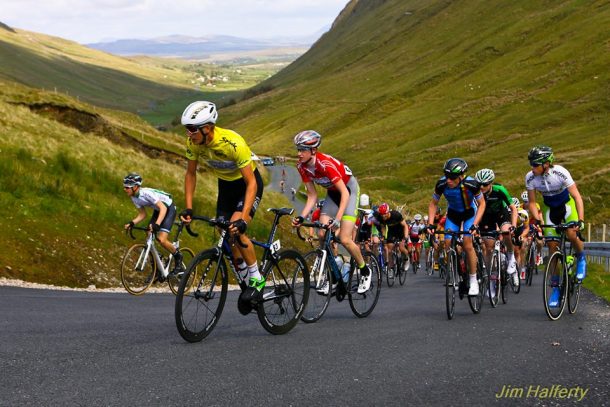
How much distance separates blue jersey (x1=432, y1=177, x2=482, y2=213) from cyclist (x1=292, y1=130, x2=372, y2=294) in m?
1.68

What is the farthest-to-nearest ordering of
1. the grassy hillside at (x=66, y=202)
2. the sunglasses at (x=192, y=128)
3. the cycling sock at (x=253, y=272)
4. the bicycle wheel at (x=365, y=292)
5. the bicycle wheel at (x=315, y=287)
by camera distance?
1. the grassy hillside at (x=66, y=202)
2. the bicycle wheel at (x=365, y=292)
3. the bicycle wheel at (x=315, y=287)
4. the cycling sock at (x=253, y=272)
5. the sunglasses at (x=192, y=128)

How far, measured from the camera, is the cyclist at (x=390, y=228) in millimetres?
20609

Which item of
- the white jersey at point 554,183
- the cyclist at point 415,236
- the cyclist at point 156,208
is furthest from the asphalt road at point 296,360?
the cyclist at point 415,236

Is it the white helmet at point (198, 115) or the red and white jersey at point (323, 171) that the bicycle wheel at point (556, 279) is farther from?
the white helmet at point (198, 115)

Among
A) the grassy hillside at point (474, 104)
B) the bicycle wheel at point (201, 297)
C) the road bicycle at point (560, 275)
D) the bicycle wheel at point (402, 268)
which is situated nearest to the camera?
the bicycle wheel at point (201, 297)

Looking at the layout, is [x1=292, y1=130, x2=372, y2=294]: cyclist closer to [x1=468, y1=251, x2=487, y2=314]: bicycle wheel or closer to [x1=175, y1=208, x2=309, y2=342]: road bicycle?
[x1=175, y1=208, x2=309, y2=342]: road bicycle

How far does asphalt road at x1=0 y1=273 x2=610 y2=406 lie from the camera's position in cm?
652

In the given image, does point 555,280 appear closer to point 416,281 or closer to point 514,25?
point 416,281

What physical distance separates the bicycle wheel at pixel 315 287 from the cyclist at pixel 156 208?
570 cm

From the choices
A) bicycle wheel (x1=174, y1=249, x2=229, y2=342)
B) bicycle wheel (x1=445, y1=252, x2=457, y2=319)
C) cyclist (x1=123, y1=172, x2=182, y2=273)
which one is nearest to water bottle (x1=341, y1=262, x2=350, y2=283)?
bicycle wheel (x1=445, y1=252, x2=457, y2=319)

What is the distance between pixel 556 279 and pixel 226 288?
5491mm

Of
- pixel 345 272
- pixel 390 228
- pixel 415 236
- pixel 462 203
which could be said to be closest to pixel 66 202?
pixel 390 228

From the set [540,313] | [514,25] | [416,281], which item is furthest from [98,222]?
[514,25]

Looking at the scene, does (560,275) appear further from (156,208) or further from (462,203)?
(156,208)
